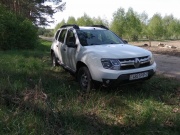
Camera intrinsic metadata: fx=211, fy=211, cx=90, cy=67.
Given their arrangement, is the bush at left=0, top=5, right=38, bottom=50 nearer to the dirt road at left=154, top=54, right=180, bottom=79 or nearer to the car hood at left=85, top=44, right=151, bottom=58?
the dirt road at left=154, top=54, right=180, bottom=79

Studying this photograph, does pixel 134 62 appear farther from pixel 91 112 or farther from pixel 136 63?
pixel 91 112

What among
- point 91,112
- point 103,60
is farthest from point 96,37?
point 91,112

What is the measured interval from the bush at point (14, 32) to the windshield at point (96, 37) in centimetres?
1049

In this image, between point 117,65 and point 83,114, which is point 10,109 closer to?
point 83,114

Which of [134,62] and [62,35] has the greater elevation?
[62,35]

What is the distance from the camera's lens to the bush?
49.7 ft

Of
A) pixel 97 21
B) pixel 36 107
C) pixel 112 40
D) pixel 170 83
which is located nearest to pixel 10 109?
pixel 36 107

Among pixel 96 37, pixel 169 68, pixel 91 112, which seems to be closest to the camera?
pixel 91 112

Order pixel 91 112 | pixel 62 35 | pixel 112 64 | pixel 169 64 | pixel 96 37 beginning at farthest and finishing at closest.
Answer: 1. pixel 169 64
2. pixel 62 35
3. pixel 96 37
4. pixel 112 64
5. pixel 91 112

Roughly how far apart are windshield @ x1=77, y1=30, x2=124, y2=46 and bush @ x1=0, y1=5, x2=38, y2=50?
10494 mm

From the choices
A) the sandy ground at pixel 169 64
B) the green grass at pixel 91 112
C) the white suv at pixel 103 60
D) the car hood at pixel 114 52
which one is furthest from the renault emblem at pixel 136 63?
the sandy ground at pixel 169 64

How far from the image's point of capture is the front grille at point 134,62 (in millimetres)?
4730

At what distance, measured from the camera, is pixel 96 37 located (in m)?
6.12

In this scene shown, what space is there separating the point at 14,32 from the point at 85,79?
11.8 meters
